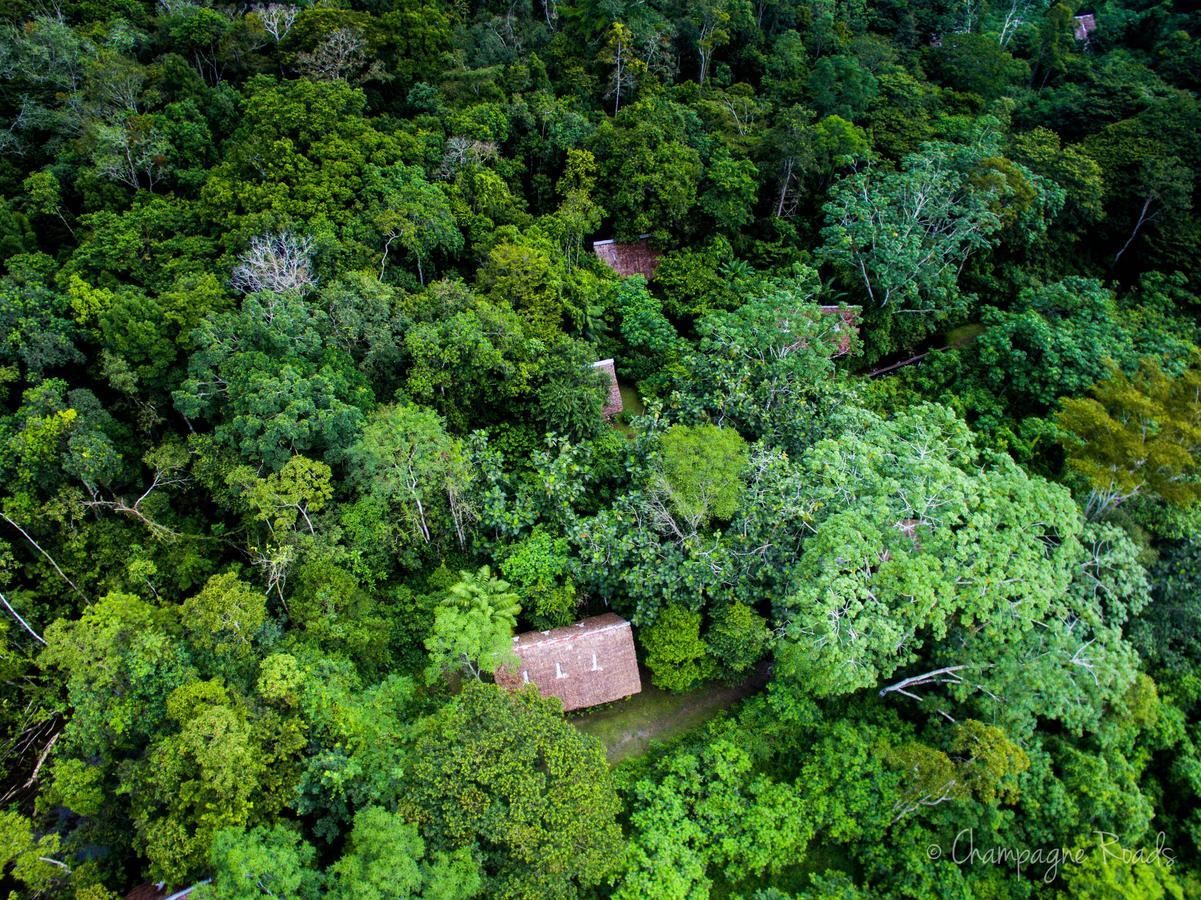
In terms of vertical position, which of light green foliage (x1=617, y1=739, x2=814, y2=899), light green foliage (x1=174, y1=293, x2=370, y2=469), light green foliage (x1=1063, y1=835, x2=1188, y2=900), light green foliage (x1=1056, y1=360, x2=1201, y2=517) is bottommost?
light green foliage (x1=617, y1=739, x2=814, y2=899)

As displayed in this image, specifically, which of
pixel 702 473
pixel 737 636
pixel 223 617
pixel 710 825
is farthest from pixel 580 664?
pixel 223 617

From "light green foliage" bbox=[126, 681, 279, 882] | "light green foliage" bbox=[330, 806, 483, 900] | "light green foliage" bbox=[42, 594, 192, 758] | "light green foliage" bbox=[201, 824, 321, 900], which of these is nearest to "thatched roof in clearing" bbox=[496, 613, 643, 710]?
→ "light green foliage" bbox=[330, 806, 483, 900]

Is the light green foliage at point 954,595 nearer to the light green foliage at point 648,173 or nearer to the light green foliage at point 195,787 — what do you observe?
the light green foliage at point 195,787

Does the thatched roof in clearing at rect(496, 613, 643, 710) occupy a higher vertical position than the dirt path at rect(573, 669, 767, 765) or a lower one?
higher

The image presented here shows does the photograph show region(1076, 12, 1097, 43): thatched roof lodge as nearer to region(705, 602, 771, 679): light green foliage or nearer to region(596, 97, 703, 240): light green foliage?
region(596, 97, 703, 240): light green foliage

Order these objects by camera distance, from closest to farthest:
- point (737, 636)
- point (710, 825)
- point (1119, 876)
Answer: point (1119, 876) → point (710, 825) → point (737, 636)

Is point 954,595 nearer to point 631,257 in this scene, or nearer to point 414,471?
point 414,471

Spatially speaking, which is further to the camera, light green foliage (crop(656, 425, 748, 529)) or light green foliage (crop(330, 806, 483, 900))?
light green foliage (crop(656, 425, 748, 529))
